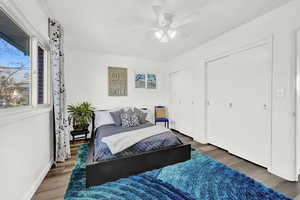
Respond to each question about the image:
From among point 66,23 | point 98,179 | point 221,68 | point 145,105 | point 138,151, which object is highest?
point 66,23

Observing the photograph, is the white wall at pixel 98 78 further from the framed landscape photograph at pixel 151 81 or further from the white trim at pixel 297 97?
the white trim at pixel 297 97

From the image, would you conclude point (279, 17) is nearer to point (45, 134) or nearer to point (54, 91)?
point (54, 91)

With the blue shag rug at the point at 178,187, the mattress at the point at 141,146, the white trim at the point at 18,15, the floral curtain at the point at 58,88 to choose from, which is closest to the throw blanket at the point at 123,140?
the mattress at the point at 141,146

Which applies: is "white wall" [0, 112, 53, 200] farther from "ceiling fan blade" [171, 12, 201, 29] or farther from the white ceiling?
"ceiling fan blade" [171, 12, 201, 29]

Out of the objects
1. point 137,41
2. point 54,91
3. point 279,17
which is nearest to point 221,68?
point 279,17

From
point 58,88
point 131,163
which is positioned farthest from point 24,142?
point 131,163

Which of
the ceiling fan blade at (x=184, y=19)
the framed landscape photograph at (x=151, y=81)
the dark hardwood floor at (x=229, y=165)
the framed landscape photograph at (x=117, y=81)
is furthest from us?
the framed landscape photograph at (x=151, y=81)

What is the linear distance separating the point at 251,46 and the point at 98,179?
3.11m

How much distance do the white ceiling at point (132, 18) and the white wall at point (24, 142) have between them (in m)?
0.42

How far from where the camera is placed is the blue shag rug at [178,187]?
4.96 feet

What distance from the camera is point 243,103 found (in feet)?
7.82

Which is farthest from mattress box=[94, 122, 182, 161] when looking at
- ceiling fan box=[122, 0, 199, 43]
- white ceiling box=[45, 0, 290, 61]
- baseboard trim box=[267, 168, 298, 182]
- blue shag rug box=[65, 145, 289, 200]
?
white ceiling box=[45, 0, 290, 61]

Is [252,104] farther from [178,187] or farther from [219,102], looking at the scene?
[178,187]

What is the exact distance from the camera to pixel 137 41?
Result: 297 cm
